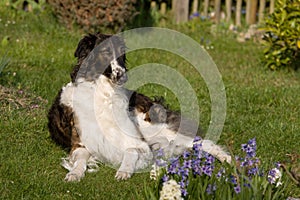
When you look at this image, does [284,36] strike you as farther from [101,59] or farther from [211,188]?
[211,188]

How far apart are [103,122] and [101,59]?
0.58 metres

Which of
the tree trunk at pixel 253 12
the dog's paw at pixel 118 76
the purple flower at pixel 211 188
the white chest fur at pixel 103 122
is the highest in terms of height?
the dog's paw at pixel 118 76

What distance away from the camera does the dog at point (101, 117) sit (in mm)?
5516

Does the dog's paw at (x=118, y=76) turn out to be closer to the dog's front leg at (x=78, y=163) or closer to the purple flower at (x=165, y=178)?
the dog's front leg at (x=78, y=163)

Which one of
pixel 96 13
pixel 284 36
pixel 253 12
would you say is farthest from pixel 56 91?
pixel 253 12

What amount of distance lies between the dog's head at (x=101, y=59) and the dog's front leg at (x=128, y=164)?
0.64 meters

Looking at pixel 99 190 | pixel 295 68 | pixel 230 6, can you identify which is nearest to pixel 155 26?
pixel 230 6

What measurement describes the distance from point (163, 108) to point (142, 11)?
5166mm

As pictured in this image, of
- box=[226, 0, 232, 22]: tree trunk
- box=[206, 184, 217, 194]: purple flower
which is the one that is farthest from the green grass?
box=[206, 184, 217, 194]: purple flower

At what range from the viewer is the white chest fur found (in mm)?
5656

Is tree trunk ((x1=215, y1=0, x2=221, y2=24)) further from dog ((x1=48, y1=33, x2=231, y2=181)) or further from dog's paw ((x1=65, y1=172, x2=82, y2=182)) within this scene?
dog's paw ((x1=65, y1=172, x2=82, y2=182))

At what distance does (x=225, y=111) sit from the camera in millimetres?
7414

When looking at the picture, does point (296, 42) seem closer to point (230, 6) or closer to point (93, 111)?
point (230, 6)

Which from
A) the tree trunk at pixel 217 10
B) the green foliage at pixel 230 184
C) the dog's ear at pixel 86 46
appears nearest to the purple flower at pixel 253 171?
the green foliage at pixel 230 184
